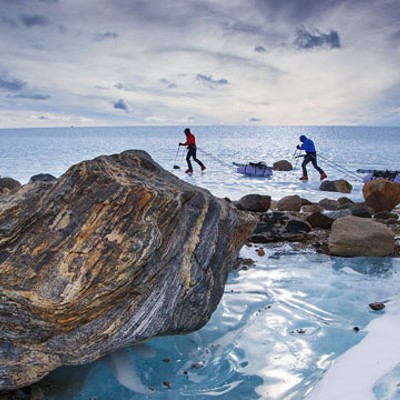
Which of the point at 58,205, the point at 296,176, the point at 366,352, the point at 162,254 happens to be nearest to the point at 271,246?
the point at 366,352

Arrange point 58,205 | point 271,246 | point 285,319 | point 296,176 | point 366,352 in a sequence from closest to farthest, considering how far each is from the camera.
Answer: point 58,205 < point 366,352 < point 285,319 < point 271,246 < point 296,176

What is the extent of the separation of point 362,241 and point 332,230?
0.69 m

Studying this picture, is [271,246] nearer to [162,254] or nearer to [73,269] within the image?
[162,254]

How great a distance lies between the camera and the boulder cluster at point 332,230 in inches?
345

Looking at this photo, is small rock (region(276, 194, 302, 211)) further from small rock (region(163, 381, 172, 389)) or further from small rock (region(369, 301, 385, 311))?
small rock (region(163, 381, 172, 389))

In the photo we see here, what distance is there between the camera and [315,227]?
10906 millimetres

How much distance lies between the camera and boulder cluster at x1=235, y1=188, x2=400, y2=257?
8766 mm

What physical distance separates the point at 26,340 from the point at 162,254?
157 cm

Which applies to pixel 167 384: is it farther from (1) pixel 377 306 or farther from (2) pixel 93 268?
(1) pixel 377 306

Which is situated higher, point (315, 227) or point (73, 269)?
point (73, 269)

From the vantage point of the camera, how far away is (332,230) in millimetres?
9195

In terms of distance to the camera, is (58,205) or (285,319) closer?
(58,205)

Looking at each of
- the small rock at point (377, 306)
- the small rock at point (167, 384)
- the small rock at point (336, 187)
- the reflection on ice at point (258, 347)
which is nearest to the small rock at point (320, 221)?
the reflection on ice at point (258, 347)

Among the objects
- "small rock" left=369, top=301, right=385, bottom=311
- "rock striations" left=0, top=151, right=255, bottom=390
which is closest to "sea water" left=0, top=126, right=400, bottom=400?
"small rock" left=369, top=301, right=385, bottom=311
